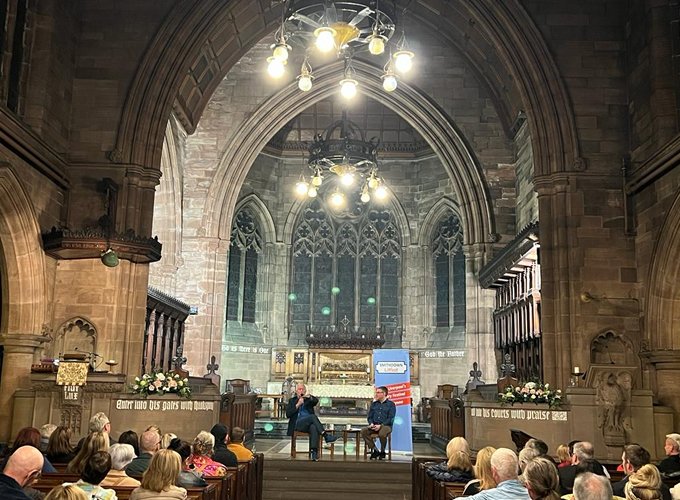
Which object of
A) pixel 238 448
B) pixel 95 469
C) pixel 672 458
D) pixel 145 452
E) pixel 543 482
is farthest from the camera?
pixel 238 448

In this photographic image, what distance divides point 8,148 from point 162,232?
799cm

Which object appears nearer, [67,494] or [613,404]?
[67,494]

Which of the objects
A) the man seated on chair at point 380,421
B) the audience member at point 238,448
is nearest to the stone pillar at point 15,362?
the audience member at point 238,448

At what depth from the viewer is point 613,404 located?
408 inches

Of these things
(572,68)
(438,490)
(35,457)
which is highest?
(572,68)

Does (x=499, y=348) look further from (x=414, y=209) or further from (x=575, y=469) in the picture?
(x=575, y=469)

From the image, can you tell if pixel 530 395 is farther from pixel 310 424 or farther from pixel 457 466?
pixel 457 466

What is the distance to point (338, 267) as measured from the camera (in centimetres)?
2488

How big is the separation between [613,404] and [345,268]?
1507 centimetres

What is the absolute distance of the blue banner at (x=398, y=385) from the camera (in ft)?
43.9

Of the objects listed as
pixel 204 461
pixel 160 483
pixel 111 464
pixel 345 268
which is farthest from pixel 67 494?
pixel 345 268

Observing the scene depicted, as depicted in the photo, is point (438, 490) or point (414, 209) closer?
point (438, 490)

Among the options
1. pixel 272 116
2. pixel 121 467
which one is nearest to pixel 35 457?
pixel 121 467

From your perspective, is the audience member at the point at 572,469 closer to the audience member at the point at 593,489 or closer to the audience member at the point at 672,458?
the audience member at the point at 672,458
